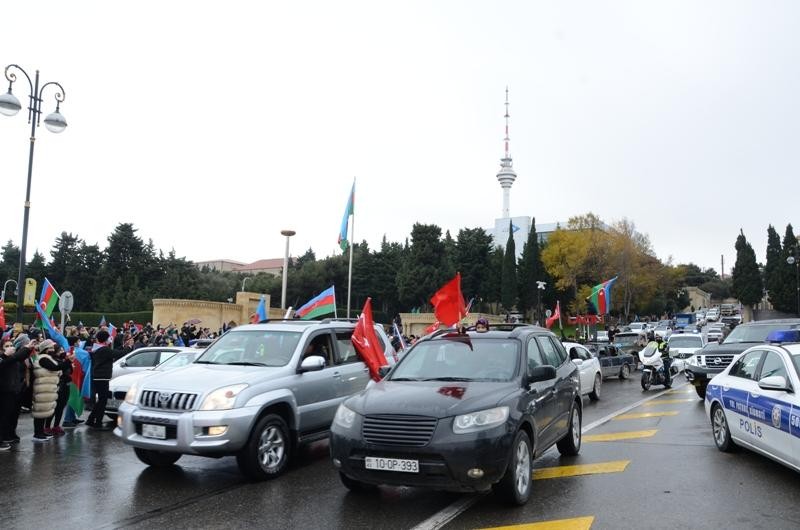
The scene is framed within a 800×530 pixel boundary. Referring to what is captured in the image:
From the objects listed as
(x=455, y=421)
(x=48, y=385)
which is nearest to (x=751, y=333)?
(x=455, y=421)

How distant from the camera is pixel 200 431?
6.69m

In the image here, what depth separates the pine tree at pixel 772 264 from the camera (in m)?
78.6

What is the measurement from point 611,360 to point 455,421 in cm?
1681

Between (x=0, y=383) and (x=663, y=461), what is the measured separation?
931cm

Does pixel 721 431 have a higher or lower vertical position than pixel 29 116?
lower

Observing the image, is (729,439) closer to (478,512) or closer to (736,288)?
(478,512)

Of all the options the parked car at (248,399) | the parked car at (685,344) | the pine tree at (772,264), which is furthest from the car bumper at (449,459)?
the pine tree at (772,264)

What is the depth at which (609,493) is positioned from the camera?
6.38 metres

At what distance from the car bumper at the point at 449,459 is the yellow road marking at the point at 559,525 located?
16.3 inches

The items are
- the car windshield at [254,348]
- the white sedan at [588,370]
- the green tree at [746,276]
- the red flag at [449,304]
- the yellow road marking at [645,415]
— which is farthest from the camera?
the green tree at [746,276]

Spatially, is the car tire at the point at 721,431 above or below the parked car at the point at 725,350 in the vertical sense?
below

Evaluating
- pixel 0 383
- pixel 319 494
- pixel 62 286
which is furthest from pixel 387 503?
pixel 62 286

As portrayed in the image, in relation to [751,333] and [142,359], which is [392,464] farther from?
[751,333]

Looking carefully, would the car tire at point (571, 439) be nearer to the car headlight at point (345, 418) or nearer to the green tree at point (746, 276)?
the car headlight at point (345, 418)
